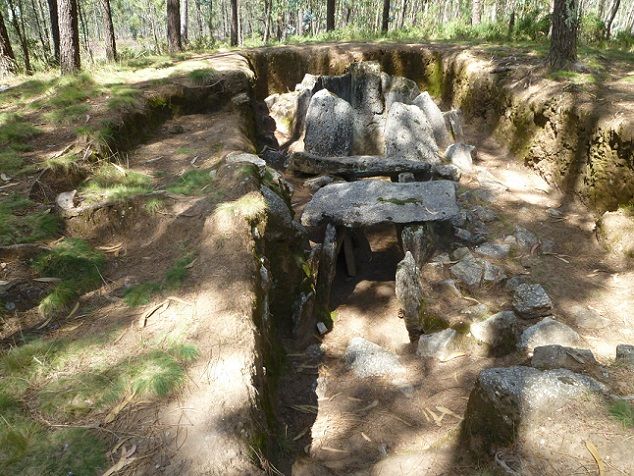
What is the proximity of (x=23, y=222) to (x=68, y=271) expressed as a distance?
0.70 metres

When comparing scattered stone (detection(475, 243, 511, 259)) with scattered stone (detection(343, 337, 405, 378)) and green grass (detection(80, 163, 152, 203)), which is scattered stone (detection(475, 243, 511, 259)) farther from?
green grass (detection(80, 163, 152, 203))

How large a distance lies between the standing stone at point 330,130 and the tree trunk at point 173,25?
20.4 ft

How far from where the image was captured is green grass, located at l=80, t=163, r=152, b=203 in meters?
4.39

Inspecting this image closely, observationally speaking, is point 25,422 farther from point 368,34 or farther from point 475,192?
point 368,34

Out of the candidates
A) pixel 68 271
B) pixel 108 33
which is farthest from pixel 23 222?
pixel 108 33

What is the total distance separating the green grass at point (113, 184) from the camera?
14.4ft

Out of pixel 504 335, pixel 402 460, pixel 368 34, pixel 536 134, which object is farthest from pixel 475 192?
pixel 368 34

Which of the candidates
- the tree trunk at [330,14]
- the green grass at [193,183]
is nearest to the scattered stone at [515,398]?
the green grass at [193,183]

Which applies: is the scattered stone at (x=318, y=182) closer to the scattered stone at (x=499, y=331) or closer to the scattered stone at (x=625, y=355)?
the scattered stone at (x=499, y=331)

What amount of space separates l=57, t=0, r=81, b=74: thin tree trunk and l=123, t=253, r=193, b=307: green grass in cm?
602

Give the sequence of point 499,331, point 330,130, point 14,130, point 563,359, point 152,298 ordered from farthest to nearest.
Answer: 1. point 330,130
2. point 14,130
3. point 499,331
4. point 152,298
5. point 563,359

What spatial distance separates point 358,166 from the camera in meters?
7.05

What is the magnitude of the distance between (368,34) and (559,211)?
10831 millimetres

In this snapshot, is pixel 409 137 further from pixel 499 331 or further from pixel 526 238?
pixel 499 331
